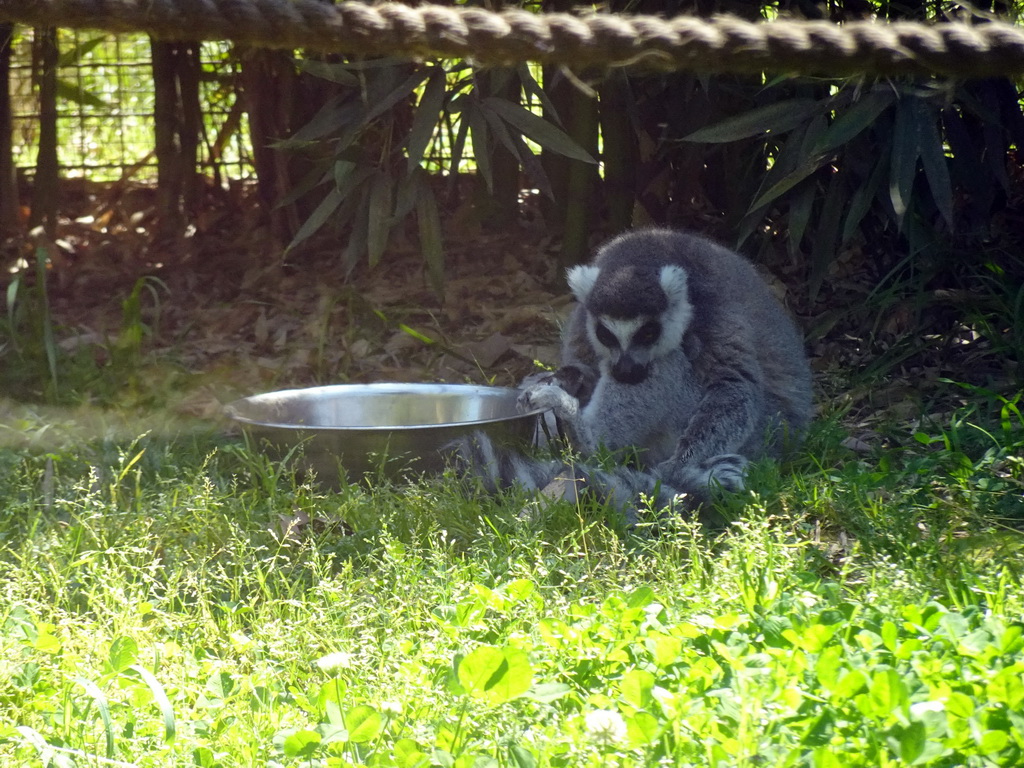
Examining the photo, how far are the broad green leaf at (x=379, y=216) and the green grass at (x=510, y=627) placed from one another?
1656 millimetres

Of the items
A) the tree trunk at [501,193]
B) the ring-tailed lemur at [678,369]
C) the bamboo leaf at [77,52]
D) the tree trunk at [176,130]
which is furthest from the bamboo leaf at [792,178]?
the bamboo leaf at [77,52]

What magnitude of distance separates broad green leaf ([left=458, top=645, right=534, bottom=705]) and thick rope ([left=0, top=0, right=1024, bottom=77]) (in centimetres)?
88

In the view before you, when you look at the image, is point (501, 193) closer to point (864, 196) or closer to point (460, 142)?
point (460, 142)

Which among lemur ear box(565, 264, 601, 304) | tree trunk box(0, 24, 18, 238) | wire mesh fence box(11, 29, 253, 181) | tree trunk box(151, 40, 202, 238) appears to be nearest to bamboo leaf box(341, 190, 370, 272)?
lemur ear box(565, 264, 601, 304)

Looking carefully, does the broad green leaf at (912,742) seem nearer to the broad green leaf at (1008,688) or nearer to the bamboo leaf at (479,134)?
the broad green leaf at (1008,688)

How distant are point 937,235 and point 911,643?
10.9 ft

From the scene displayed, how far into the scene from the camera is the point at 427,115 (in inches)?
176

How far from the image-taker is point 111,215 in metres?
6.59

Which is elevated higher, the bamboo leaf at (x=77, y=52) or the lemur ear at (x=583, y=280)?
the bamboo leaf at (x=77, y=52)

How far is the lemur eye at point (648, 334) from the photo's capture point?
142 inches

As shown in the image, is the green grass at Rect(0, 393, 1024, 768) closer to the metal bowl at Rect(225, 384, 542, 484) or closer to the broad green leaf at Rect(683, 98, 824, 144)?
the metal bowl at Rect(225, 384, 542, 484)

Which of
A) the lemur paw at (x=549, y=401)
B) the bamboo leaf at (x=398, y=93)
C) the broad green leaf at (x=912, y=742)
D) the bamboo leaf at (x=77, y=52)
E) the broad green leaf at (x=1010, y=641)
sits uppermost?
the bamboo leaf at (x=77, y=52)

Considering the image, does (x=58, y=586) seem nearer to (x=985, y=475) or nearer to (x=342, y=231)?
(x=985, y=475)

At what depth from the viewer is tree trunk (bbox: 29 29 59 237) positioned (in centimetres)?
586
